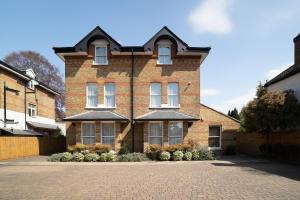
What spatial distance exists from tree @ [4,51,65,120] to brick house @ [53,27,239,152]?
26822mm

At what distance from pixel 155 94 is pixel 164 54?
3295 mm

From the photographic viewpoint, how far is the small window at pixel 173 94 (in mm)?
24438

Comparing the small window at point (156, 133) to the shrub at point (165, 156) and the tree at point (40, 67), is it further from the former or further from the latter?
the tree at point (40, 67)

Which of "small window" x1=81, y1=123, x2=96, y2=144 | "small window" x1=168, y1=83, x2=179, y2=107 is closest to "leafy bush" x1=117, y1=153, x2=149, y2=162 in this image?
"small window" x1=81, y1=123, x2=96, y2=144

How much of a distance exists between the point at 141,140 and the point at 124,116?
232 cm

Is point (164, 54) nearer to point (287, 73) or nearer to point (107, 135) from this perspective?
point (107, 135)

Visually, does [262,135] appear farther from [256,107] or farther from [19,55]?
[19,55]

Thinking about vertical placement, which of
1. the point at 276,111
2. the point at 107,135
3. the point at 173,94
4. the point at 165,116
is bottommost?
the point at 107,135

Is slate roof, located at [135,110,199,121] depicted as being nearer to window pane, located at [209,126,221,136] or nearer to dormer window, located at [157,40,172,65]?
dormer window, located at [157,40,172,65]

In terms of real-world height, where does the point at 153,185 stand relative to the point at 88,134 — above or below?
below

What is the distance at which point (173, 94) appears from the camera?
2448cm

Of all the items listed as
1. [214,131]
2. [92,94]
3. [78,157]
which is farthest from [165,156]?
[214,131]

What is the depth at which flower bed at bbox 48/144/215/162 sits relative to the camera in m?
21.0

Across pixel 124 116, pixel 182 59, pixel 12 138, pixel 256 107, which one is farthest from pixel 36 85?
pixel 256 107
